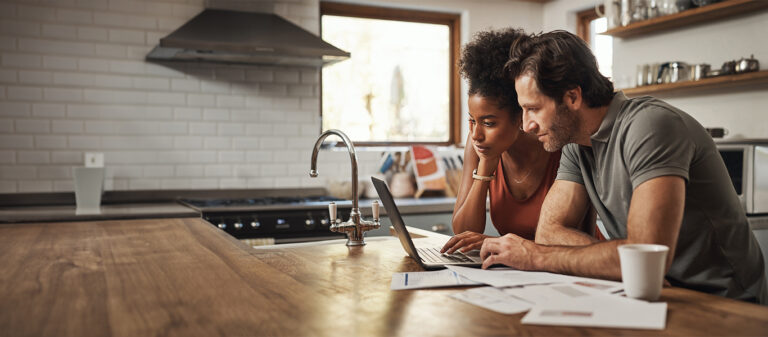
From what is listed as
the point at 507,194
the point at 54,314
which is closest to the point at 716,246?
the point at 507,194

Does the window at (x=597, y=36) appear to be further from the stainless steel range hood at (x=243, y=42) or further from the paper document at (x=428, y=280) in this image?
the paper document at (x=428, y=280)

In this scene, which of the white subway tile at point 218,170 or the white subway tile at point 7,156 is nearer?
the white subway tile at point 7,156

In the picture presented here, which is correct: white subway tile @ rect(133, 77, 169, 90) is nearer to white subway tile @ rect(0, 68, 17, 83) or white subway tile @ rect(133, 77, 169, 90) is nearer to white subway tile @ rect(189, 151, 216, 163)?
white subway tile @ rect(189, 151, 216, 163)

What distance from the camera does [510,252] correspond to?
5.19 feet

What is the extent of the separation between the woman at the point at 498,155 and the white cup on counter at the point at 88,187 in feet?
7.26

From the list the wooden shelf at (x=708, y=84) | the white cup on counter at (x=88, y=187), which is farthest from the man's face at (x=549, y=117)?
the white cup on counter at (x=88, y=187)

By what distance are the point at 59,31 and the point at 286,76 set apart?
53.3 inches

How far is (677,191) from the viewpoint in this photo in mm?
1405

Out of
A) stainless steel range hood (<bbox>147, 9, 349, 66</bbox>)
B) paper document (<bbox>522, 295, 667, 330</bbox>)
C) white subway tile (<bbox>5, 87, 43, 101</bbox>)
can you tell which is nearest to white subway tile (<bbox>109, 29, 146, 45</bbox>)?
stainless steel range hood (<bbox>147, 9, 349, 66</bbox>)

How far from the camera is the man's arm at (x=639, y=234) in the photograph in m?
1.39

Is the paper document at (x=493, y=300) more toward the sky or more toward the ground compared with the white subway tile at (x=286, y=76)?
more toward the ground

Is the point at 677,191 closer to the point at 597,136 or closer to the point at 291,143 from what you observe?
the point at 597,136

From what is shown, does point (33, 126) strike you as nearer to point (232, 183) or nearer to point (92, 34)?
point (92, 34)

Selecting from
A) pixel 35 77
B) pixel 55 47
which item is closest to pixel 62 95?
pixel 35 77
